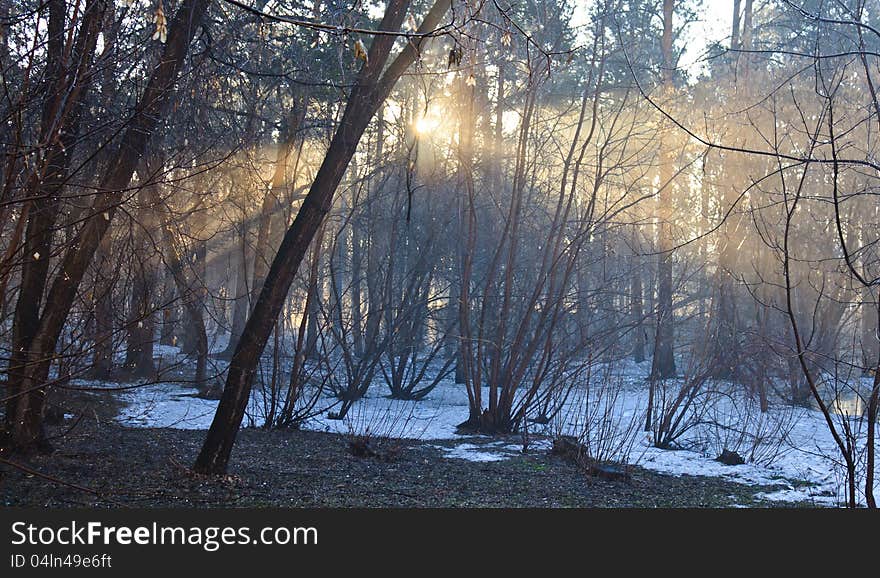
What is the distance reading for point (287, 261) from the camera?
17.9 feet

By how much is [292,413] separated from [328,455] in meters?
1.82

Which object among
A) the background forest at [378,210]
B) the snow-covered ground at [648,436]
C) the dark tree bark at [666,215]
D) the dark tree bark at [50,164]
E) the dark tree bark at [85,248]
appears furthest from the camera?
the dark tree bark at [666,215]

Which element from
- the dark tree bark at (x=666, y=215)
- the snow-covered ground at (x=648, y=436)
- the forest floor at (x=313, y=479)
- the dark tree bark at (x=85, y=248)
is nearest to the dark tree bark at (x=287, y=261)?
the forest floor at (x=313, y=479)

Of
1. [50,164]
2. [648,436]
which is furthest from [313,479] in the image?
[648,436]

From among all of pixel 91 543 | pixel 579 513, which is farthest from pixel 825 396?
pixel 91 543

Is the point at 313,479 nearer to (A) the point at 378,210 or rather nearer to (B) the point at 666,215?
(A) the point at 378,210

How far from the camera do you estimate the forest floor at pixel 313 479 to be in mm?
4879

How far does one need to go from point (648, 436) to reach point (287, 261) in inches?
221

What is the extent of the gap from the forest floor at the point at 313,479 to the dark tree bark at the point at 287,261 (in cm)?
33

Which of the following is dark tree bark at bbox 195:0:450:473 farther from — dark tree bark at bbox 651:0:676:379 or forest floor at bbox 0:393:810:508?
dark tree bark at bbox 651:0:676:379

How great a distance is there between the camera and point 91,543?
334 cm

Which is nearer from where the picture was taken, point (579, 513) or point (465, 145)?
point (579, 513)

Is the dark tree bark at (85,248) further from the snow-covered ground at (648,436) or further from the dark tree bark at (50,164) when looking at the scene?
the snow-covered ground at (648,436)

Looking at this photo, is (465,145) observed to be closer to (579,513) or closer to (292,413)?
(292,413)
